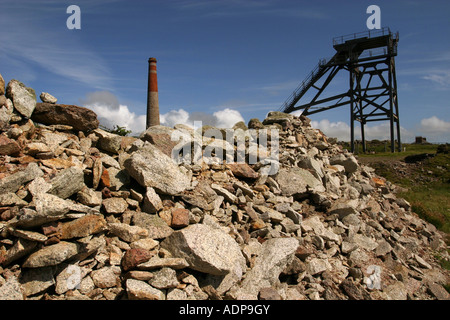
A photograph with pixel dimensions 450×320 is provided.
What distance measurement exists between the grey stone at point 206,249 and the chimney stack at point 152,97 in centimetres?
1676

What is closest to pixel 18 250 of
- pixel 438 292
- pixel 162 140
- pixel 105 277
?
pixel 105 277

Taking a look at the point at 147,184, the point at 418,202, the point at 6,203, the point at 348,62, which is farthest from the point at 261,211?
the point at 348,62

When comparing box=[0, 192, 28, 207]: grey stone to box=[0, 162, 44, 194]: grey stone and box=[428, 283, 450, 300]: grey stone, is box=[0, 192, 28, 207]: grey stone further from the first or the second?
box=[428, 283, 450, 300]: grey stone

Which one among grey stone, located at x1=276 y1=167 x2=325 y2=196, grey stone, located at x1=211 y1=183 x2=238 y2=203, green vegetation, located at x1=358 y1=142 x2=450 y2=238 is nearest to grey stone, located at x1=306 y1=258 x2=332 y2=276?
grey stone, located at x1=211 y1=183 x2=238 y2=203

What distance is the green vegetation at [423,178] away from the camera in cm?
1343

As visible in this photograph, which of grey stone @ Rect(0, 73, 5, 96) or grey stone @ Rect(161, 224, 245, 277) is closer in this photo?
grey stone @ Rect(161, 224, 245, 277)

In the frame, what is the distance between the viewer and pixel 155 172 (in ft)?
22.5

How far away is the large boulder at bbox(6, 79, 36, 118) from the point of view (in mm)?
7566

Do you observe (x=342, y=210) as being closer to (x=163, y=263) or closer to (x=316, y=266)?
(x=316, y=266)

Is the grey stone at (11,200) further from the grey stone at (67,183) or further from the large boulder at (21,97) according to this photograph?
the large boulder at (21,97)

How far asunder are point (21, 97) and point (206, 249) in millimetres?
6200
